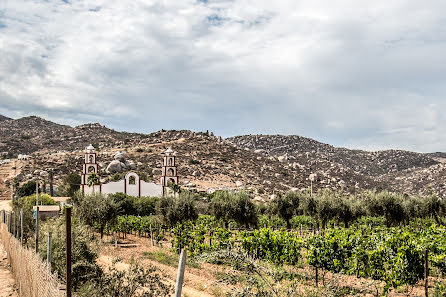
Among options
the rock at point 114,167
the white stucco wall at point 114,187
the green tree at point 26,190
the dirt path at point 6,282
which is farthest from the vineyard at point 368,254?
the rock at point 114,167

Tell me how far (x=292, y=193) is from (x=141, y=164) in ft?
190

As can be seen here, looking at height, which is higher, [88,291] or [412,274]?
[88,291]

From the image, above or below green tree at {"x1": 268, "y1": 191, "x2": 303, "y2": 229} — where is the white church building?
above

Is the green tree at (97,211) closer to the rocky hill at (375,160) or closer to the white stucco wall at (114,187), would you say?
the white stucco wall at (114,187)

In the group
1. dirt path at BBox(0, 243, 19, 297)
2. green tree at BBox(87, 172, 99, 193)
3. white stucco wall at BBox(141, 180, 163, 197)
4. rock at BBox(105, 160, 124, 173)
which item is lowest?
dirt path at BBox(0, 243, 19, 297)

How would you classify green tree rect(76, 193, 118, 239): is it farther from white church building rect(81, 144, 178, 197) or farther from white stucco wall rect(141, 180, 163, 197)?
white stucco wall rect(141, 180, 163, 197)

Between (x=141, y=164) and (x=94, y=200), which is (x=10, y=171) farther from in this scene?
(x=94, y=200)

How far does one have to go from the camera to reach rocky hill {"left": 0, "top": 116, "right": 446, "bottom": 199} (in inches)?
3147

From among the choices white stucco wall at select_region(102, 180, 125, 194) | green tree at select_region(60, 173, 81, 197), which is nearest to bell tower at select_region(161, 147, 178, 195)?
white stucco wall at select_region(102, 180, 125, 194)

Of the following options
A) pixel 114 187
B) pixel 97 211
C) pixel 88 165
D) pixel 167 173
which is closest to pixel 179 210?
pixel 97 211

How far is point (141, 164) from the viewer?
286ft

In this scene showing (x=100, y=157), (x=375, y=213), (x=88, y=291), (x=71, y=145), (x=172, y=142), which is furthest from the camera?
(x=71, y=145)

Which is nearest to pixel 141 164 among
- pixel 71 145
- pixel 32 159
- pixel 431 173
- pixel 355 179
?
pixel 32 159

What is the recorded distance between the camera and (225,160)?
298 ft
